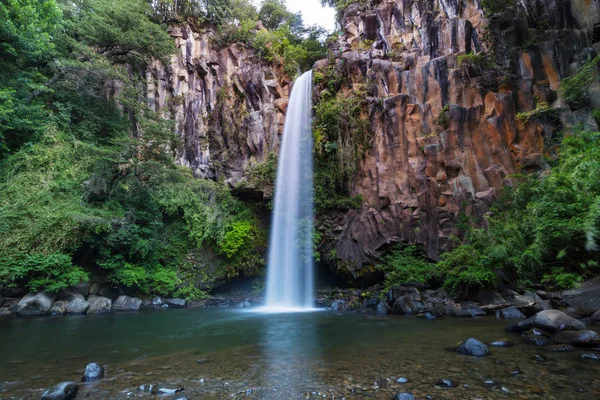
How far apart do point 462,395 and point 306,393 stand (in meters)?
1.96

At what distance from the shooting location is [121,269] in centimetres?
1461

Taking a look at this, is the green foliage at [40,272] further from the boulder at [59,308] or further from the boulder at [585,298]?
the boulder at [585,298]

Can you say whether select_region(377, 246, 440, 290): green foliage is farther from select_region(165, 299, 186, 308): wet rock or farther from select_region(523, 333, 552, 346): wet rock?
select_region(165, 299, 186, 308): wet rock

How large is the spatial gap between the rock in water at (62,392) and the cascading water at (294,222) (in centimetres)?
1139

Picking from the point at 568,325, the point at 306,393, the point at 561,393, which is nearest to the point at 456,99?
the point at 568,325

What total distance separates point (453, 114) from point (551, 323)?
9.69m

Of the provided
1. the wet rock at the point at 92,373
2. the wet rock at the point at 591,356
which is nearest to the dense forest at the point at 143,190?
the wet rock at the point at 591,356

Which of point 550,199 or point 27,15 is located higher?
point 27,15

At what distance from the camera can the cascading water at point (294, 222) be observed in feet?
53.3

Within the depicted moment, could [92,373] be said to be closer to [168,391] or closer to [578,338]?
[168,391]

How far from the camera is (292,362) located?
555 cm

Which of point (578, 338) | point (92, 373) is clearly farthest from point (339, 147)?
point (92, 373)

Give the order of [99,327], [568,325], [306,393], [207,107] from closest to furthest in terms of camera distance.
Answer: [306,393] < [568,325] < [99,327] < [207,107]

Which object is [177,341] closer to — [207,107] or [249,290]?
[249,290]
